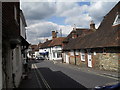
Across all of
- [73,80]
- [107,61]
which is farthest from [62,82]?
[107,61]

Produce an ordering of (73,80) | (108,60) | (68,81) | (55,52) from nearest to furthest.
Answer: (68,81), (73,80), (108,60), (55,52)

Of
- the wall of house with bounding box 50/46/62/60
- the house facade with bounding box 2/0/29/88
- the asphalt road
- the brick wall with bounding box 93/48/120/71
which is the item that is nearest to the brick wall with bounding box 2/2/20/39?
the house facade with bounding box 2/0/29/88

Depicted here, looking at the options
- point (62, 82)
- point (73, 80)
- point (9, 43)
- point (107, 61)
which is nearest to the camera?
point (9, 43)

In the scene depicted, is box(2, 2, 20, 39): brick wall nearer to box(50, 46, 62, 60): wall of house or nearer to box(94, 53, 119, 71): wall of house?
box(94, 53, 119, 71): wall of house

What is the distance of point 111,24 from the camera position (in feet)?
70.5

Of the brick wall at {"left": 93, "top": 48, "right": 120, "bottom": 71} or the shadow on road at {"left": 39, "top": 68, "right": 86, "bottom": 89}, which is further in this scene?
the brick wall at {"left": 93, "top": 48, "right": 120, "bottom": 71}

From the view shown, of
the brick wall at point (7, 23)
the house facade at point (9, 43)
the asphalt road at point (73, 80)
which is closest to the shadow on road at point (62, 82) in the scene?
the asphalt road at point (73, 80)

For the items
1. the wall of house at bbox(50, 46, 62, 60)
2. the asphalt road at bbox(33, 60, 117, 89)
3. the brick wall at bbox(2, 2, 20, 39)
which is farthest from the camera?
the wall of house at bbox(50, 46, 62, 60)

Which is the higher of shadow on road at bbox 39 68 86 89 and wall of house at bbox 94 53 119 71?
wall of house at bbox 94 53 119 71

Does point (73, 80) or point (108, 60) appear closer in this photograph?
point (73, 80)

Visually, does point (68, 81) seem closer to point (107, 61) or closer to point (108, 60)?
point (108, 60)

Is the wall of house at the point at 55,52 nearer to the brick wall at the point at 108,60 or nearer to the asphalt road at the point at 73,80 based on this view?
the brick wall at the point at 108,60

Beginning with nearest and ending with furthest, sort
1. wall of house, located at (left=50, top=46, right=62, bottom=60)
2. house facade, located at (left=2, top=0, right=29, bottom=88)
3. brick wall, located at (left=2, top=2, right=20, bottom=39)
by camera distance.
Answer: brick wall, located at (left=2, top=2, right=20, bottom=39) → house facade, located at (left=2, top=0, right=29, bottom=88) → wall of house, located at (left=50, top=46, right=62, bottom=60)

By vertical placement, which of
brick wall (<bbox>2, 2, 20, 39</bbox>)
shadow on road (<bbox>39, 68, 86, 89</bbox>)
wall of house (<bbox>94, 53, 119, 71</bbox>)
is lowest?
shadow on road (<bbox>39, 68, 86, 89</bbox>)
